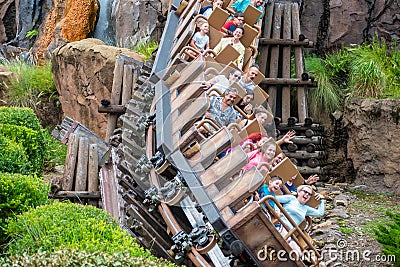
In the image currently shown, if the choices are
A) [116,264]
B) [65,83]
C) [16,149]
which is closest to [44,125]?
[65,83]

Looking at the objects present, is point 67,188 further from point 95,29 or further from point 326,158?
point 95,29

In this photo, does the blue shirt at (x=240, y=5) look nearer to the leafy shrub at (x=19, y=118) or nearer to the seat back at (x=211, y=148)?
the leafy shrub at (x=19, y=118)

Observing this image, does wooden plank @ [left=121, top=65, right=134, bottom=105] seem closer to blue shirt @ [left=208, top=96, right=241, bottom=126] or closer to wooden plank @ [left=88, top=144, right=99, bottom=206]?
wooden plank @ [left=88, top=144, right=99, bottom=206]

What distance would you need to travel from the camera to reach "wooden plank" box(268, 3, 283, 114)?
12.9 m

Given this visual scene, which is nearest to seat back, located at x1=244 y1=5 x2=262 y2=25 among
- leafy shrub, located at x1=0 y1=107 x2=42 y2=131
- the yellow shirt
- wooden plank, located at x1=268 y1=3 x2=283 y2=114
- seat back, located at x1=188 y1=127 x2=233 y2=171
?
the yellow shirt

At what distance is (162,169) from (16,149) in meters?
2.42

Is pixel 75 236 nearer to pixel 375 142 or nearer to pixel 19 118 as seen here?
pixel 19 118

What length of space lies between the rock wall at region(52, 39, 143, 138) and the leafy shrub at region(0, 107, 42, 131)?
10.5 ft

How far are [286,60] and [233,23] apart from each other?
10.0 ft

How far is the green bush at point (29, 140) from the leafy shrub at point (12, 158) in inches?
15.4

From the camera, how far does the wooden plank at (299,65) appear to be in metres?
12.7

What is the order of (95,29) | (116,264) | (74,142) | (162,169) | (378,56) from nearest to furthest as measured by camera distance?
(116,264)
(162,169)
(74,142)
(378,56)
(95,29)

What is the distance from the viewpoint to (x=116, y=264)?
167 inches

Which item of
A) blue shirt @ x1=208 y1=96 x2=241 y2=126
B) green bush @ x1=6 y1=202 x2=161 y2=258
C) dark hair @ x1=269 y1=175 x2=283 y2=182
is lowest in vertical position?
dark hair @ x1=269 y1=175 x2=283 y2=182
